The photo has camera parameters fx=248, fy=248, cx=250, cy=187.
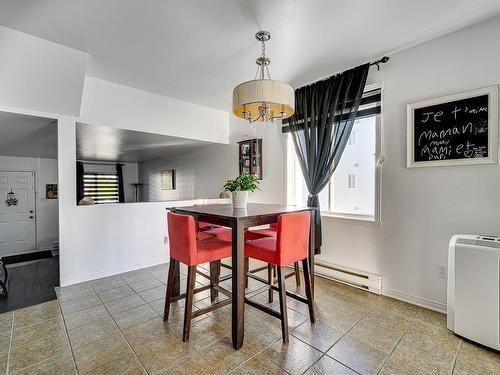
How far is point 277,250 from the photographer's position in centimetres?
194

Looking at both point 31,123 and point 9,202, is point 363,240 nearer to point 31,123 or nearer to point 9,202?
point 31,123

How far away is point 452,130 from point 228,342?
267 centimetres

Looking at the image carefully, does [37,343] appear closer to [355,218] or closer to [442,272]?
[355,218]

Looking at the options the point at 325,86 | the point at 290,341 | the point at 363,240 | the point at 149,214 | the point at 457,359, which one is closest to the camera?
the point at 457,359

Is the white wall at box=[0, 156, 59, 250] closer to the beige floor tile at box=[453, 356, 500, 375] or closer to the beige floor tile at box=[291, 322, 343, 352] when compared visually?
the beige floor tile at box=[291, 322, 343, 352]

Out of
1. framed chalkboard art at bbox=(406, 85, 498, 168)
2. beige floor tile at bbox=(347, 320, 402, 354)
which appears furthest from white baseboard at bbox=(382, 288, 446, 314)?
framed chalkboard art at bbox=(406, 85, 498, 168)

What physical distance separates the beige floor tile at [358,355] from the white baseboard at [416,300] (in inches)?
39.4

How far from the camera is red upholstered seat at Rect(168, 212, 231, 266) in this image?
1.92m

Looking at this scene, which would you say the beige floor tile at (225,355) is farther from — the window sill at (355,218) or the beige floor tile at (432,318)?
the window sill at (355,218)

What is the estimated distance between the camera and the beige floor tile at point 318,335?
189 centimetres

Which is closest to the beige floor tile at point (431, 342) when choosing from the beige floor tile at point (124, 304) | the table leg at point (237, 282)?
the table leg at point (237, 282)

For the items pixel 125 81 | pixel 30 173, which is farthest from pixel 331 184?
pixel 30 173

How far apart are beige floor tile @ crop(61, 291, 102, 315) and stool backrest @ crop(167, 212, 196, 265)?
1.26m

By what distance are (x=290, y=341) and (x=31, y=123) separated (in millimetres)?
3862
